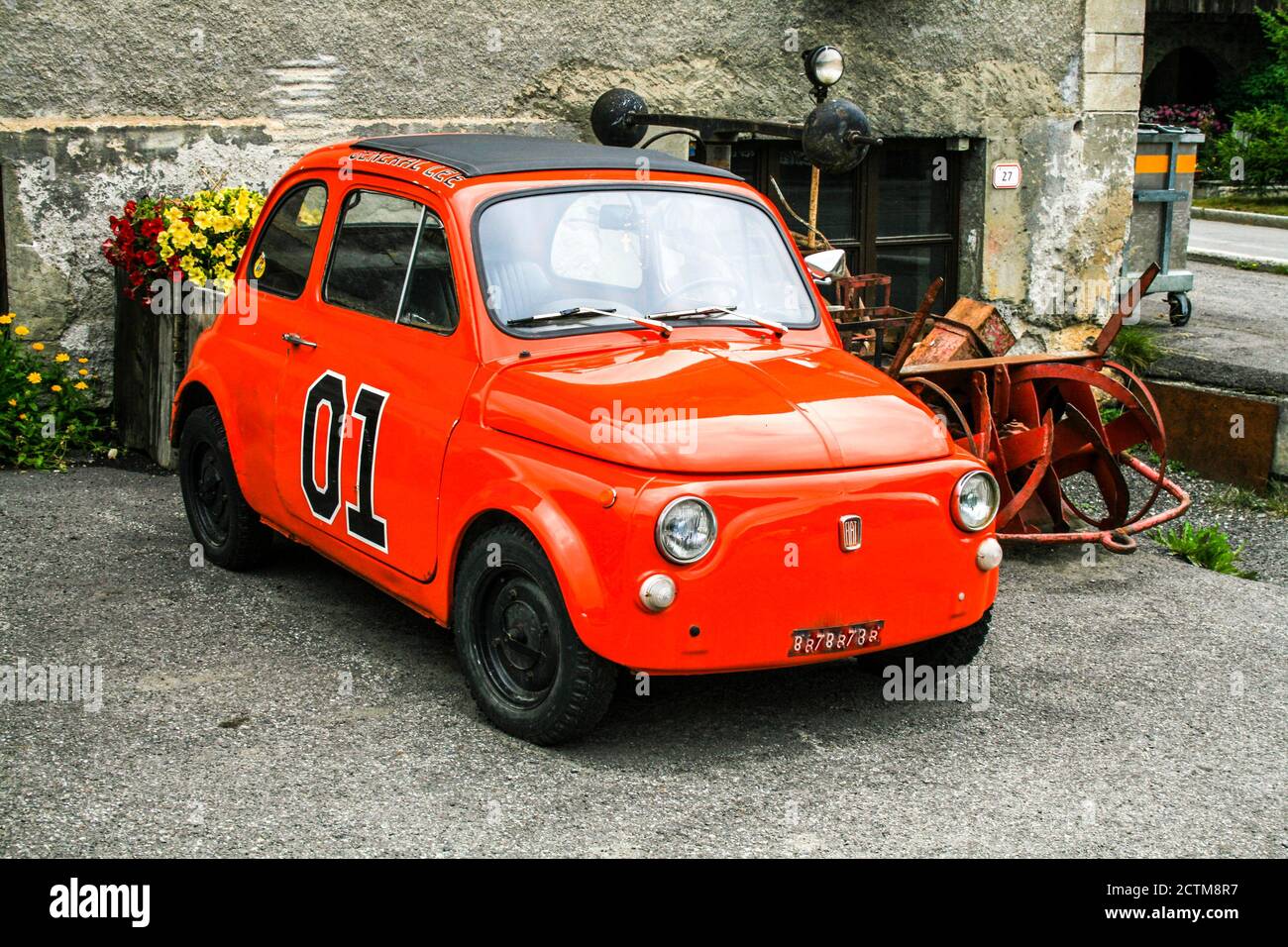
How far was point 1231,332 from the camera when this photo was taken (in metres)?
11.6

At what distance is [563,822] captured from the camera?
4.23 m

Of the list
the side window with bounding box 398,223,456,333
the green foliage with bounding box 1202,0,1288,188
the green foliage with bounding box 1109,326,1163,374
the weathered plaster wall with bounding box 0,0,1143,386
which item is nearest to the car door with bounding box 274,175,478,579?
the side window with bounding box 398,223,456,333

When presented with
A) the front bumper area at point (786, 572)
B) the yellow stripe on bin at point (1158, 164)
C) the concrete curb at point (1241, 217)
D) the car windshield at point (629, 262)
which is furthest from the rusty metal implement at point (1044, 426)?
the concrete curb at point (1241, 217)

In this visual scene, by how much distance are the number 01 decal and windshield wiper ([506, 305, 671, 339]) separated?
580 millimetres

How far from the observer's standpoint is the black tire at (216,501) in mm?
6289

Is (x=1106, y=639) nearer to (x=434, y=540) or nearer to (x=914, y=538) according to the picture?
(x=914, y=538)

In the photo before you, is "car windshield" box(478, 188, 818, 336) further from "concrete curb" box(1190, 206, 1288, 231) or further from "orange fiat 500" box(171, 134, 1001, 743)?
"concrete curb" box(1190, 206, 1288, 231)

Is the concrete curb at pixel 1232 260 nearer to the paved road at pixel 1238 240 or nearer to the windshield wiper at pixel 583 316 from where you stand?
the paved road at pixel 1238 240

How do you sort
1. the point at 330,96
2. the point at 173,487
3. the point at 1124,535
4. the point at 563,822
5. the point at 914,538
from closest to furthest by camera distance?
1. the point at 563,822
2. the point at 914,538
3. the point at 1124,535
4. the point at 173,487
5. the point at 330,96

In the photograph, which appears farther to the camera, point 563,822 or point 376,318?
point 376,318

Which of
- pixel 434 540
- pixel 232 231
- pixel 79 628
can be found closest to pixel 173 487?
pixel 232 231

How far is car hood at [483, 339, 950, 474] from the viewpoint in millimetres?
4473

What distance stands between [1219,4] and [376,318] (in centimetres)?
2743

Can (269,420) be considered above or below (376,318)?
below
